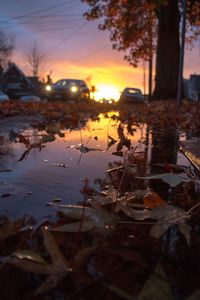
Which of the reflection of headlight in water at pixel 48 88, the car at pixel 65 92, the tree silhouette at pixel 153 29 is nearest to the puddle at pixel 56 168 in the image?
the tree silhouette at pixel 153 29

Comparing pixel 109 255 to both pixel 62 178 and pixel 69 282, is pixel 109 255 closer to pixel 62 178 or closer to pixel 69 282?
pixel 69 282

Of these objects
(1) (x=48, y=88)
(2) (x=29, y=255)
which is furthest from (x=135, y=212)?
(1) (x=48, y=88)

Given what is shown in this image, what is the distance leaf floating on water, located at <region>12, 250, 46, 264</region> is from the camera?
1.08 m

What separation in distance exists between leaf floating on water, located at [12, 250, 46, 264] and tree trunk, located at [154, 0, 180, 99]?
15.8 metres

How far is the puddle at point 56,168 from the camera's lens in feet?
5.68

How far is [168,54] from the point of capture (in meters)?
16.6

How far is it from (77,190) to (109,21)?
2099cm

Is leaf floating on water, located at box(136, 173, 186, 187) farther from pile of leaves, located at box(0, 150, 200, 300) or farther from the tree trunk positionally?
the tree trunk

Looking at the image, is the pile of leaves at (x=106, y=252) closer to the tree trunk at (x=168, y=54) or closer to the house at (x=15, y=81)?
the tree trunk at (x=168, y=54)

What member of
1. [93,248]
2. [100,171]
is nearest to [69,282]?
[93,248]

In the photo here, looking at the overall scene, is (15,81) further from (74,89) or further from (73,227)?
(73,227)

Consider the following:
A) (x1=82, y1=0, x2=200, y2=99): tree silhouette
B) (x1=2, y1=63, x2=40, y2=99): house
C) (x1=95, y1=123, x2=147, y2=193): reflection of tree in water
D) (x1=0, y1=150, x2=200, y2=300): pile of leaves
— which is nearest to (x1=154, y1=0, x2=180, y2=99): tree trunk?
(x1=82, y1=0, x2=200, y2=99): tree silhouette

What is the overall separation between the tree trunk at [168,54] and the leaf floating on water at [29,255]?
15.8m

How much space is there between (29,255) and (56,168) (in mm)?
1389
